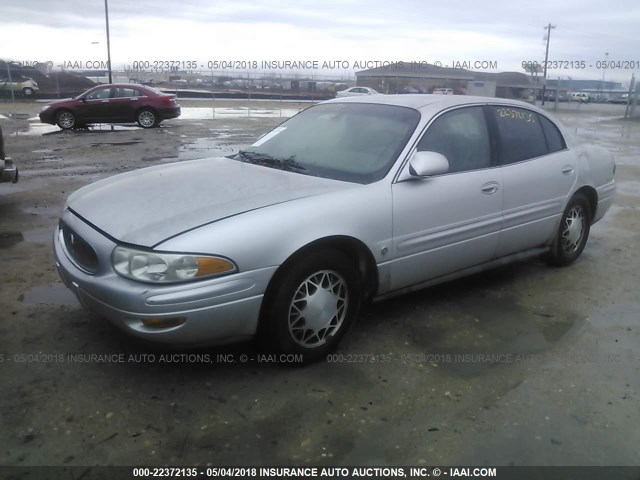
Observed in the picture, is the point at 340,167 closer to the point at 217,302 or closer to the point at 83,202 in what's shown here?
the point at 217,302

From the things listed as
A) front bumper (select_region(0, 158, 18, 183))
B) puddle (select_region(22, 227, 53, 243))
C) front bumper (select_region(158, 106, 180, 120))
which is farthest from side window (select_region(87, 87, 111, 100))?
puddle (select_region(22, 227, 53, 243))

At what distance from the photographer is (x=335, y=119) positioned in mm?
4336

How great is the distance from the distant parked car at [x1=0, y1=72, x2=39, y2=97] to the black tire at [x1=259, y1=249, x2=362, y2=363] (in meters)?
30.0

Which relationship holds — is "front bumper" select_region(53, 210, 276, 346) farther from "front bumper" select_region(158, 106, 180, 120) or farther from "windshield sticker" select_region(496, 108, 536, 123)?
"front bumper" select_region(158, 106, 180, 120)

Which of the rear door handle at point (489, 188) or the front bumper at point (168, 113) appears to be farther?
the front bumper at point (168, 113)

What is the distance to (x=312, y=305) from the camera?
10.8 ft

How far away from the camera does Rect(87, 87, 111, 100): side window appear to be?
1705 centimetres

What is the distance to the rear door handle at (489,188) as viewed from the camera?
163 inches

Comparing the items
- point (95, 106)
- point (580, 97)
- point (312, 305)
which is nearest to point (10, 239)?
point (312, 305)

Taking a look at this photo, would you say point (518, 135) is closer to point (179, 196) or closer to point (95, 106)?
point (179, 196)

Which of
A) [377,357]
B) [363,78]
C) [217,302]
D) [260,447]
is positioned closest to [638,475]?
[377,357]

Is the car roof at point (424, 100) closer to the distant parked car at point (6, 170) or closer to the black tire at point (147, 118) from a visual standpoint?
the distant parked car at point (6, 170)

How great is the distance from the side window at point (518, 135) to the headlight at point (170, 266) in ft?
8.21

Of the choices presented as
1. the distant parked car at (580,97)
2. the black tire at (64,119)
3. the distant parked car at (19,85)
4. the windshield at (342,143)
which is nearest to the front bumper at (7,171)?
the windshield at (342,143)
